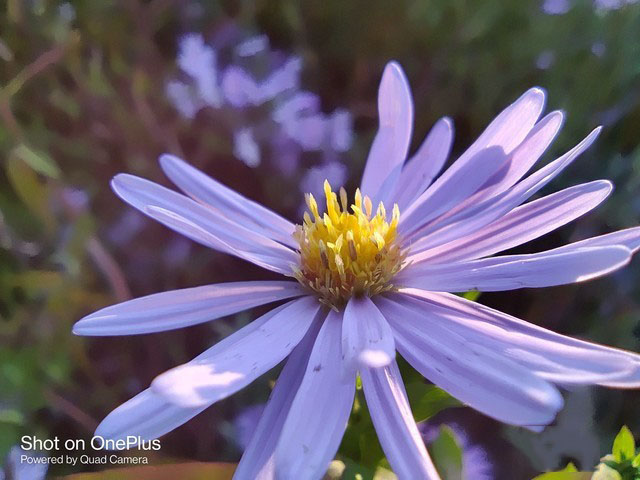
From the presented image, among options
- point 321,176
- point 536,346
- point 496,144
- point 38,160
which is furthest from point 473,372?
point 38,160

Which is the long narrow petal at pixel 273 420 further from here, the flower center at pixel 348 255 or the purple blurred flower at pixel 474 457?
the purple blurred flower at pixel 474 457

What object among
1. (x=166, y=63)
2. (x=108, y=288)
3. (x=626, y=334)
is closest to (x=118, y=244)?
(x=108, y=288)

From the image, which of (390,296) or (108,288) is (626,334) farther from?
(108,288)

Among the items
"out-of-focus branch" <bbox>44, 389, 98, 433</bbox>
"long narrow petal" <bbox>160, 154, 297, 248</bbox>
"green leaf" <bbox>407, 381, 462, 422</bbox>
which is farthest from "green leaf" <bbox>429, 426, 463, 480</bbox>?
"out-of-focus branch" <bbox>44, 389, 98, 433</bbox>

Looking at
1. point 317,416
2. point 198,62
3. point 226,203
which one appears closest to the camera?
point 317,416

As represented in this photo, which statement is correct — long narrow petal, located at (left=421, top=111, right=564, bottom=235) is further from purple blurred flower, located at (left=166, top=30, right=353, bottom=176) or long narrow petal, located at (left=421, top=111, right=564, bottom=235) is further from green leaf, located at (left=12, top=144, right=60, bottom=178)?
green leaf, located at (left=12, top=144, right=60, bottom=178)

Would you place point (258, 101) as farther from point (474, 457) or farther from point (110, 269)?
point (474, 457)

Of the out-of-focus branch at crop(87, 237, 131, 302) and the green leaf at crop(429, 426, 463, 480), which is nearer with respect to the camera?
the green leaf at crop(429, 426, 463, 480)
